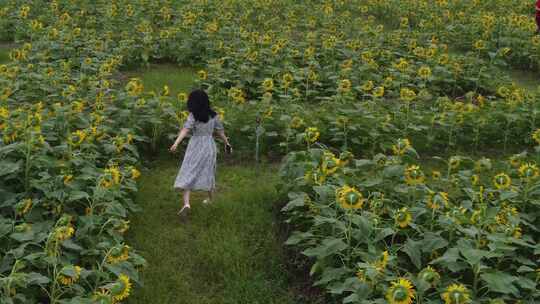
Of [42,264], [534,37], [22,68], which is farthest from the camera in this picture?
[534,37]

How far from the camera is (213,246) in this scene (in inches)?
221

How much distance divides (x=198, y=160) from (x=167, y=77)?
440cm

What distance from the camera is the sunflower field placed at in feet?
14.9

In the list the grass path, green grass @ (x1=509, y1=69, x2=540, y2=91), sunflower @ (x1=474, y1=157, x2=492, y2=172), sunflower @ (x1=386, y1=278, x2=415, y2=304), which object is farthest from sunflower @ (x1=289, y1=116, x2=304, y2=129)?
the grass path

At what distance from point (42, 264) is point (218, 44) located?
7085 mm

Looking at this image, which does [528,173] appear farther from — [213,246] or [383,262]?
[213,246]

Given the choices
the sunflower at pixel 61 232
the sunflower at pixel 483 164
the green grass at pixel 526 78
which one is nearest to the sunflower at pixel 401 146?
the sunflower at pixel 483 164

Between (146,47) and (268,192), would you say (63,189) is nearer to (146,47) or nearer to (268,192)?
(268,192)

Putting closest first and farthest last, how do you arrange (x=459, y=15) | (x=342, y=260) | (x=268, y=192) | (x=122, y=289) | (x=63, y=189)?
(x=122, y=289)
(x=342, y=260)
(x=63, y=189)
(x=268, y=192)
(x=459, y=15)

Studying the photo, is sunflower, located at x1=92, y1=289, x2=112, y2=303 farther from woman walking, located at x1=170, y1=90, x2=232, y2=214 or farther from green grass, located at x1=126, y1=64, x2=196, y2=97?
green grass, located at x1=126, y1=64, x2=196, y2=97

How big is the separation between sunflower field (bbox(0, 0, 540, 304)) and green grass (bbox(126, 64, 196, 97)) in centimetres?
24

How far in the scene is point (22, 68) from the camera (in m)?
8.43

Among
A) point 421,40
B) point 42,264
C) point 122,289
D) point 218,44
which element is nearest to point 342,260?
point 122,289

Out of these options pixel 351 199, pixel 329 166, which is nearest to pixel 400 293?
pixel 351 199
